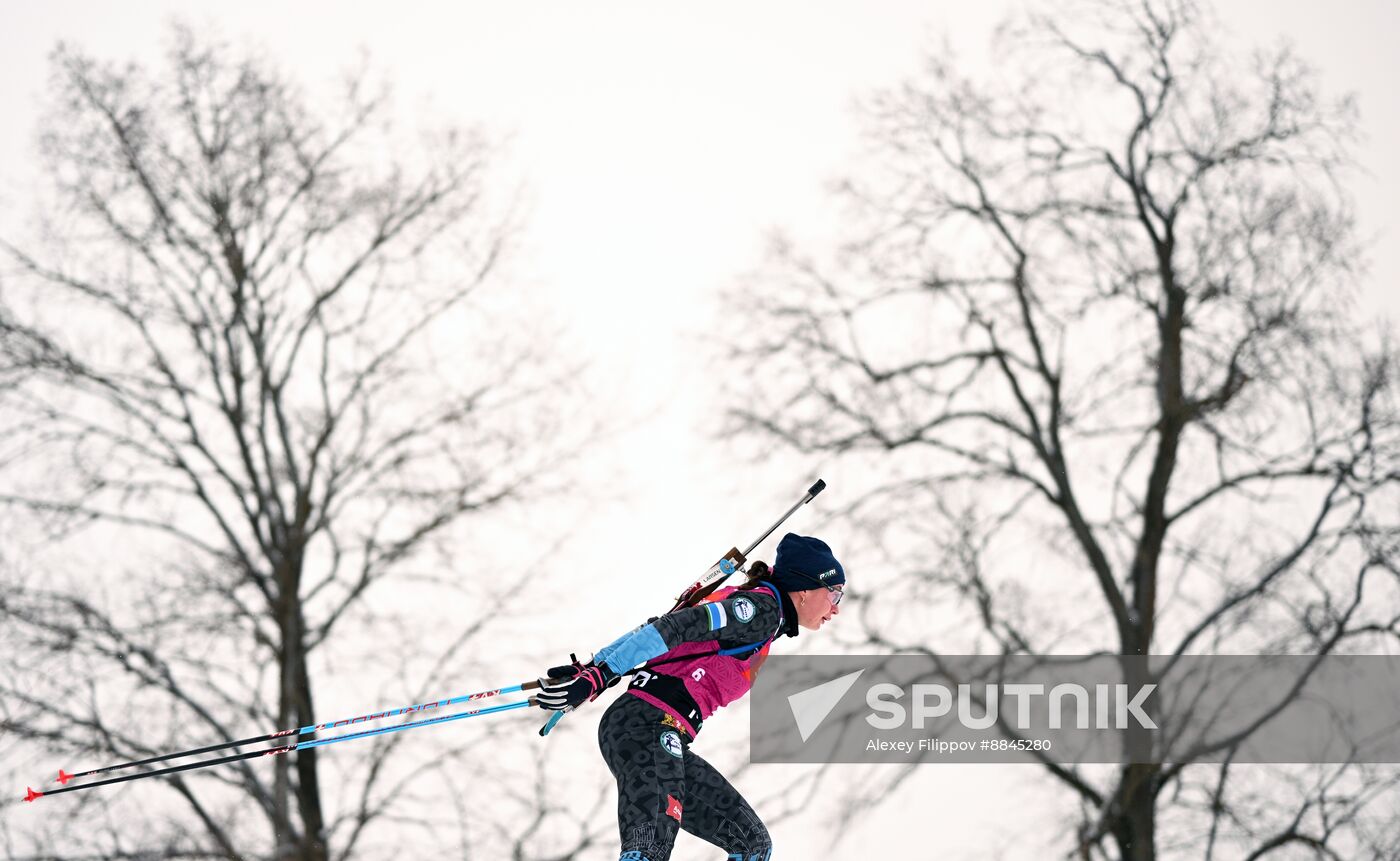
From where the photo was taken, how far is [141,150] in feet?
50.5

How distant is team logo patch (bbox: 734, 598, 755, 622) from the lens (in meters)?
4.98

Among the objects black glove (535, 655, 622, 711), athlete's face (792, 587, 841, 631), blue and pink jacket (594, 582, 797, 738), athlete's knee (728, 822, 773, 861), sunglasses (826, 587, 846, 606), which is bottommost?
athlete's knee (728, 822, 773, 861)

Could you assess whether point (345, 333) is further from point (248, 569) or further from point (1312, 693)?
point (1312, 693)

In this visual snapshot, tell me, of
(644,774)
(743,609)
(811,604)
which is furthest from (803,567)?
(644,774)

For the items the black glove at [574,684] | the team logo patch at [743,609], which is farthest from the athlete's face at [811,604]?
the black glove at [574,684]

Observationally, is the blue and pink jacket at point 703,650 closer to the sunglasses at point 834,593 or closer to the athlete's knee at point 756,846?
the sunglasses at point 834,593

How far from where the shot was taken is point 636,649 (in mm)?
Answer: 4816

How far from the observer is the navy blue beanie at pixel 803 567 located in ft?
Answer: 17.4

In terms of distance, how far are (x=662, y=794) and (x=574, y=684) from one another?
20.3 inches

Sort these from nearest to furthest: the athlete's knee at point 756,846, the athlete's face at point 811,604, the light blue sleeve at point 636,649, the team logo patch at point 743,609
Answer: the light blue sleeve at point 636,649
the team logo patch at point 743,609
the athlete's face at point 811,604
the athlete's knee at point 756,846

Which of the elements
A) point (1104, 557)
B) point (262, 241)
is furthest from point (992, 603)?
point (262, 241)

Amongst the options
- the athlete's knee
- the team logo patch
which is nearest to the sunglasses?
the team logo patch

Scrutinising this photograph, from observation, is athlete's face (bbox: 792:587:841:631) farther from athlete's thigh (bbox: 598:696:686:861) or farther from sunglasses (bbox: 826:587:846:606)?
athlete's thigh (bbox: 598:696:686:861)

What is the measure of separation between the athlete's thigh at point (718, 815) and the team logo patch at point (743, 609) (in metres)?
0.68
